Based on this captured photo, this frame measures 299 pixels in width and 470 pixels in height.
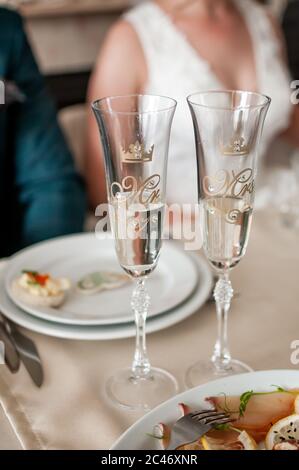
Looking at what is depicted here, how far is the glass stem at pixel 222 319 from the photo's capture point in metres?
0.80

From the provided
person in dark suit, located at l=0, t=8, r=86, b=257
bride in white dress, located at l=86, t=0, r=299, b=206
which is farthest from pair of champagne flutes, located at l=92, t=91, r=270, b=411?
bride in white dress, located at l=86, t=0, r=299, b=206

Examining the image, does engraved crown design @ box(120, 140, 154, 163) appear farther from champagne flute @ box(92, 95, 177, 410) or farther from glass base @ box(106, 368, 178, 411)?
glass base @ box(106, 368, 178, 411)

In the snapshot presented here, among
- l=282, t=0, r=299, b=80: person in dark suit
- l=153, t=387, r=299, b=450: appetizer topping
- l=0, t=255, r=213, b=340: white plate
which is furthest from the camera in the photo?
l=282, t=0, r=299, b=80: person in dark suit

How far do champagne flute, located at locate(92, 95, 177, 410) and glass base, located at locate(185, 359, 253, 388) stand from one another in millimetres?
27

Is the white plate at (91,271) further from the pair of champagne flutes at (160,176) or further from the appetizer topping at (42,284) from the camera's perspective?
the pair of champagne flutes at (160,176)

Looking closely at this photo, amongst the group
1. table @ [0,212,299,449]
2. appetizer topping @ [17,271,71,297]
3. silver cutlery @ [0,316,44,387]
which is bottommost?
table @ [0,212,299,449]

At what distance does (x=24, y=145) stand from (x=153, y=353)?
1030 millimetres

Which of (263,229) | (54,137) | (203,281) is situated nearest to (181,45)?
(54,137)

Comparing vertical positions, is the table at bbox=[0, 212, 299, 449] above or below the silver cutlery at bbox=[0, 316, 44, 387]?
below

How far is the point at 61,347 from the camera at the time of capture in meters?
0.86

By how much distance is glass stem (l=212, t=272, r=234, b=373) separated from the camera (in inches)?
31.6

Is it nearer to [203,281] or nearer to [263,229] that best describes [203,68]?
[263,229]

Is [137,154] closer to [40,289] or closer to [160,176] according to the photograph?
[160,176]

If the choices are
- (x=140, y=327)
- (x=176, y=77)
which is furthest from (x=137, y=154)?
(x=176, y=77)
